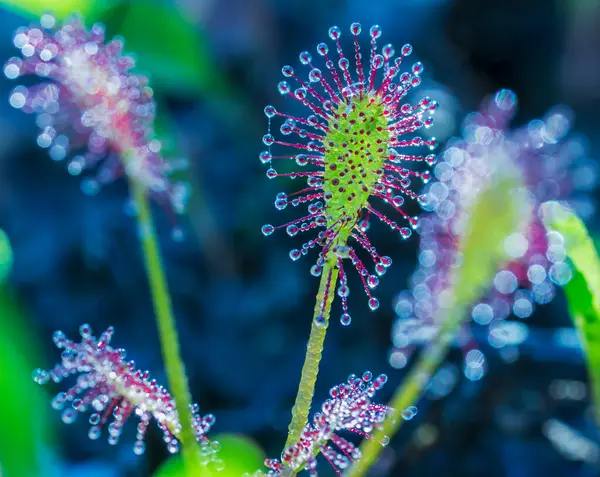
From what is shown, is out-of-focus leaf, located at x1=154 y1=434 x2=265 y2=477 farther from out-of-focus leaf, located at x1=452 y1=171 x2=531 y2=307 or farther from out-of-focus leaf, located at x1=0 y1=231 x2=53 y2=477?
out-of-focus leaf, located at x1=452 y1=171 x2=531 y2=307

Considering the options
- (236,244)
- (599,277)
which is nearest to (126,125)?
(599,277)

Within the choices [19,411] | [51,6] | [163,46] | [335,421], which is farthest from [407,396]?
[163,46]

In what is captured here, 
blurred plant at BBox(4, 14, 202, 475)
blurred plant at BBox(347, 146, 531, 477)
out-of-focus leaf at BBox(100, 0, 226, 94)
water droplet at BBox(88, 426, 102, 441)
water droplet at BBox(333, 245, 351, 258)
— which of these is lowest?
water droplet at BBox(88, 426, 102, 441)

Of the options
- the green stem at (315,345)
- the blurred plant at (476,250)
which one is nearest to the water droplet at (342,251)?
the green stem at (315,345)

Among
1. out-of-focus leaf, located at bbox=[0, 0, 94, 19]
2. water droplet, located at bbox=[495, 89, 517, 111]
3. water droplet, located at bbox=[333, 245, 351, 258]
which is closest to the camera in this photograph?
water droplet, located at bbox=[333, 245, 351, 258]

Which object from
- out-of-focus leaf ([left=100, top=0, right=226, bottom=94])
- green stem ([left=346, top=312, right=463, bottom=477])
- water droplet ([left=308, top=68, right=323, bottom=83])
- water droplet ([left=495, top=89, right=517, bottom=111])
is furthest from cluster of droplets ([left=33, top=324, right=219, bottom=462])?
out-of-focus leaf ([left=100, top=0, right=226, bottom=94])

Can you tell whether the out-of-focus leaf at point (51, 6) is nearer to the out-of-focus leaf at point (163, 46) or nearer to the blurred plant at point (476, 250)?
the out-of-focus leaf at point (163, 46)

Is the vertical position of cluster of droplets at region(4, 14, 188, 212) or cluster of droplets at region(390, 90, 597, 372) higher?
cluster of droplets at region(4, 14, 188, 212)
